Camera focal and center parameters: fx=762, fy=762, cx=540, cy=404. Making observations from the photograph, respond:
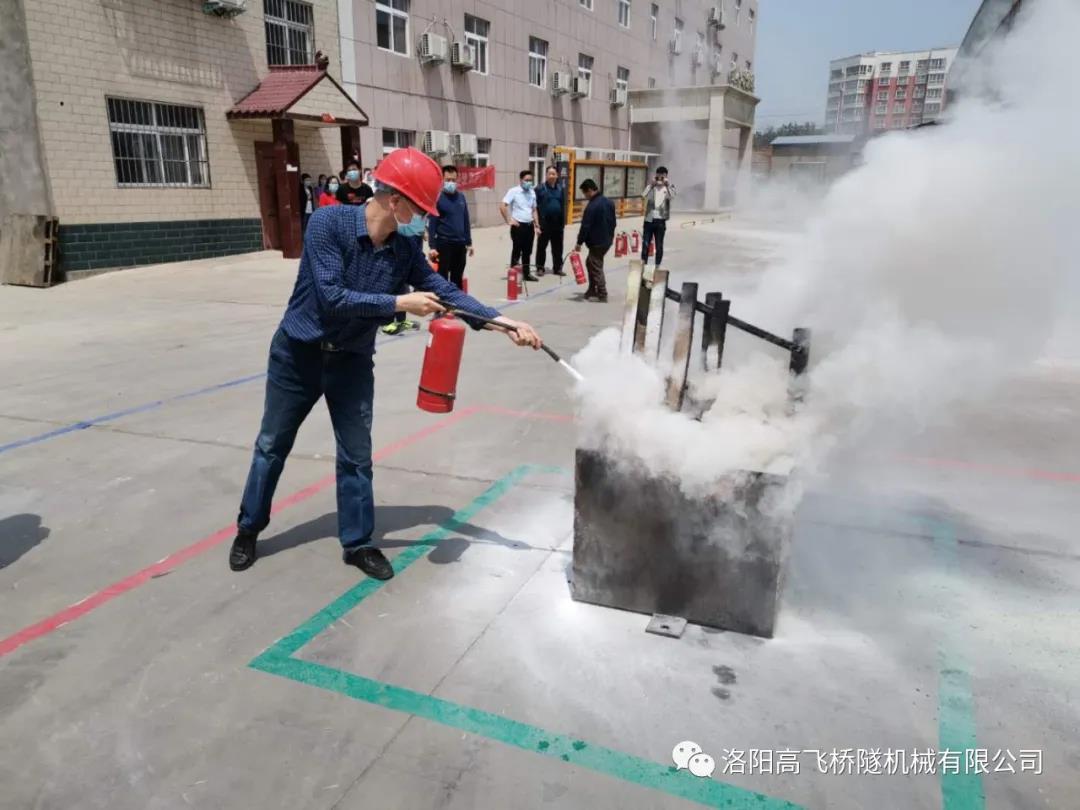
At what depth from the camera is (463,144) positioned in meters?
22.1

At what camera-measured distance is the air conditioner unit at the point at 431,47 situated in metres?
20.2

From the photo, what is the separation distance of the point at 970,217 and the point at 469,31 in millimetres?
22470

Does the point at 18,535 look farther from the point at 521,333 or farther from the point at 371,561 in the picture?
the point at 521,333

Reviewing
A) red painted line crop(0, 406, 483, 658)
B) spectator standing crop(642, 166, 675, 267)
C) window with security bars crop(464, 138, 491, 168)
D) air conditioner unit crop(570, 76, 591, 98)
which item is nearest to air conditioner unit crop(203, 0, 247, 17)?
spectator standing crop(642, 166, 675, 267)

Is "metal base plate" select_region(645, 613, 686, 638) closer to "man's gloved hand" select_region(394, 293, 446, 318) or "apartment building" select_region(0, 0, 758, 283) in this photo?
"man's gloved hand" select_region(394, 293, 446, 318)

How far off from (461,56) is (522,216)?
37.2 ft

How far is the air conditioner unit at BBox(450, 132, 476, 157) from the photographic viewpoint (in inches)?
856

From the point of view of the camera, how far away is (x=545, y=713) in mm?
2527

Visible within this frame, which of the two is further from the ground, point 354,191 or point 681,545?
point 354,191

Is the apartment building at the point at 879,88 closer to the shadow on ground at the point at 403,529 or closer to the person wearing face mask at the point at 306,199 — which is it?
the person wearing face mask at the point at 306,199

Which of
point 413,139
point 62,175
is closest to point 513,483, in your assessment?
point 62,175

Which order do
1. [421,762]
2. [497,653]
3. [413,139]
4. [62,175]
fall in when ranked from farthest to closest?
[413,139], [62,175], [497,653], [421,762]

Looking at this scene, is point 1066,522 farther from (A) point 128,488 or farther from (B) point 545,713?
(A) point 128,488

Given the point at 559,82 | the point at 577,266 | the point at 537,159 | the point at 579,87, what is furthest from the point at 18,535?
the point at 579,87
